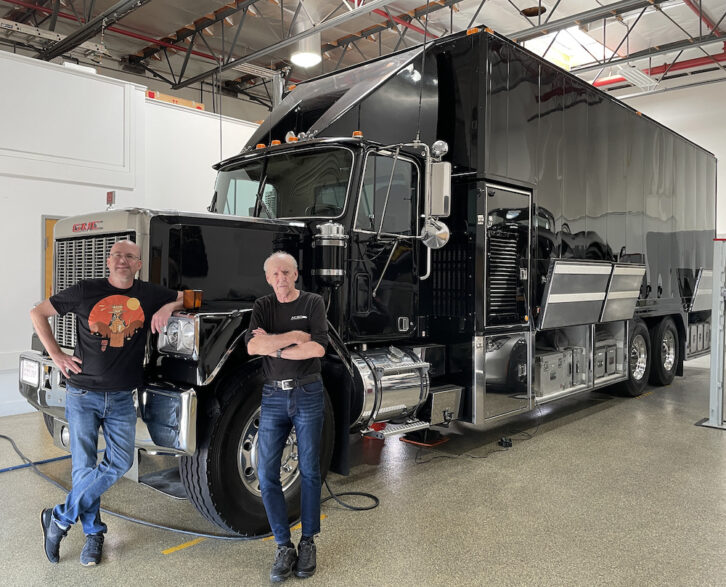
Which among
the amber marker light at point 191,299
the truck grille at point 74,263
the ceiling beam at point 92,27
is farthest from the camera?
the ceiling beam at point 92,27

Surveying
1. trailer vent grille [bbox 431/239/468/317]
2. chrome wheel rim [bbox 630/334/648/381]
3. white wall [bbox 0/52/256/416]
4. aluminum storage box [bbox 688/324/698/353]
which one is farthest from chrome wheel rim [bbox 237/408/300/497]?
aluminum storage box [bbox 688/324/698/353]

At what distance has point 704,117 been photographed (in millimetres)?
13406

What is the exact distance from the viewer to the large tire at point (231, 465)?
3.54 meters

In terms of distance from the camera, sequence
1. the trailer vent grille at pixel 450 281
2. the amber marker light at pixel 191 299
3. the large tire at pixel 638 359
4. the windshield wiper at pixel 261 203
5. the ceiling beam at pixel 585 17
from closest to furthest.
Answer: the amber marker light at pixel 191 299
the windshield wiper at pixel 261 203
the trailer vent grille at pixel 450 281
the large tire at pixel 638 359
the ceiling beam at pixel 585 17

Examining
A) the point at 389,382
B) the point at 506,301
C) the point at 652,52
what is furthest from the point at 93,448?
the point at 652,52

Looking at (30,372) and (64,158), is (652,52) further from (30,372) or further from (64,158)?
(30,372)

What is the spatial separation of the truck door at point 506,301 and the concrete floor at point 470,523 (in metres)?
0.58

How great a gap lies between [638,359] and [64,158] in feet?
25.5

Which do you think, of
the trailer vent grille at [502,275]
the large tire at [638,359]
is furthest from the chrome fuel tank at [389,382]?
the large tire at [638,359]

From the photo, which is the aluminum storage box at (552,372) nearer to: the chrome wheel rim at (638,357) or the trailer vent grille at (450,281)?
the trailer vent grille at (450,281)

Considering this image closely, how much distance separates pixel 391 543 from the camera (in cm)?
368

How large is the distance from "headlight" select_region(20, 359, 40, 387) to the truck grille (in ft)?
0.69

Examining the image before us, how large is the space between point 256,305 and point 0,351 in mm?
5405

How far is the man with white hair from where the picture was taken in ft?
10.5
